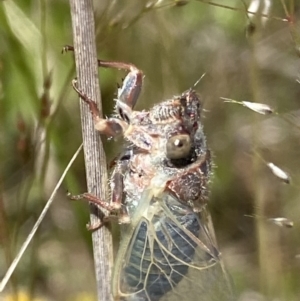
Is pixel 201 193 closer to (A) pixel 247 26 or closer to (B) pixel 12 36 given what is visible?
(A) pixel 247 26

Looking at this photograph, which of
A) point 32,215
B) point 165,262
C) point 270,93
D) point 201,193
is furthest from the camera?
point 270,93

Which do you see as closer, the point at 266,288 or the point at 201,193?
the point at 201,193

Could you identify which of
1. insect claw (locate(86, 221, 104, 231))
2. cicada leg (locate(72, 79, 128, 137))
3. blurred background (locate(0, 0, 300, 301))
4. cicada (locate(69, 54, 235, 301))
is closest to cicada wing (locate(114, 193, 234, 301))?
cicada (locate(69, 54, 235, 301))

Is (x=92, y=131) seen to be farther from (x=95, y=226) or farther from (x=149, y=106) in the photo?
(x=149, y=106)

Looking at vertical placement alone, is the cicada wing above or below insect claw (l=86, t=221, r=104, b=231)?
below

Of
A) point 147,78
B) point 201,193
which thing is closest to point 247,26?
point 201,193

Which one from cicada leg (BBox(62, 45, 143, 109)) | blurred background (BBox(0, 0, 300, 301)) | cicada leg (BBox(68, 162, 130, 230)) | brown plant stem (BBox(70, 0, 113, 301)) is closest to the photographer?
brown plant stem (BBox(70, 0, 113, 301))

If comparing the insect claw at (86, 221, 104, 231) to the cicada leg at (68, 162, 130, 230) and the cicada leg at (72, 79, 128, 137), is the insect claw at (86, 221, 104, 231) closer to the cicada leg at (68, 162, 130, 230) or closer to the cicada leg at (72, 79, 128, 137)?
the cicada leg at (68, 162, 130, 230)

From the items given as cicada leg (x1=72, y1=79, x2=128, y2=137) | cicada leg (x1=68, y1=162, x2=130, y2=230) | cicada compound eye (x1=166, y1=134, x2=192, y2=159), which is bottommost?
cicada leg (x1=68, y1=162, x2=130, y2=230)
